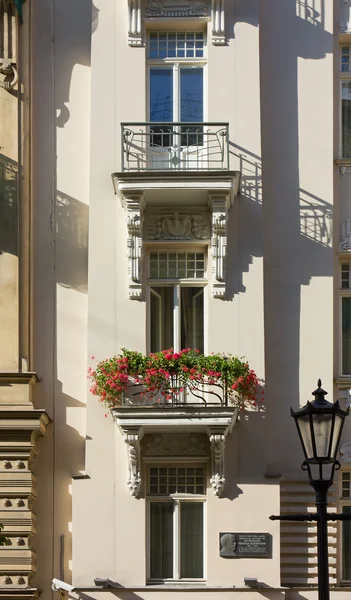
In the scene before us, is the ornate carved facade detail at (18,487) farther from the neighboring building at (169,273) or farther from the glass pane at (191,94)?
the glass pane at (191,94)

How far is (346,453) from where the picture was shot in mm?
22219

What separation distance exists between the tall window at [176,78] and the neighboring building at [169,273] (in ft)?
0.13

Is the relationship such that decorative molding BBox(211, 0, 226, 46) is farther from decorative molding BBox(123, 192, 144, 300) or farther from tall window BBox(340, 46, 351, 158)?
A: decorative molding BBox(123, 192, 144, 300)

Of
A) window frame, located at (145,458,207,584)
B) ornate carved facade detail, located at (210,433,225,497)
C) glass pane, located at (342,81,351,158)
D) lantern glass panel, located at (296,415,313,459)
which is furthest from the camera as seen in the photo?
glass pane, located at (342,81,351,158)

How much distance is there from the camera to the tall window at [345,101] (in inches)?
933

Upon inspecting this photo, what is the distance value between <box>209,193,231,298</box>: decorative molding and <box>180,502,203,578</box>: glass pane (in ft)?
12.8

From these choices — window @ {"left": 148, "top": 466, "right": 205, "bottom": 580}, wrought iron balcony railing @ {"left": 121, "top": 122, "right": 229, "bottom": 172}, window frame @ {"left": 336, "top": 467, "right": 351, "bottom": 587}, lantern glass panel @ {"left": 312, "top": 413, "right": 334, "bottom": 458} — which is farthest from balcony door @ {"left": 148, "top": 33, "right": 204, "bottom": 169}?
lantern glass panel @ {"left": 312, "top": 413, "right": 334, "bottom": 458}

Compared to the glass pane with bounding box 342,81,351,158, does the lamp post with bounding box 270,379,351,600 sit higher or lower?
lower

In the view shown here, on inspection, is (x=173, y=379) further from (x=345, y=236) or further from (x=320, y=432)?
(x=320, y=432)

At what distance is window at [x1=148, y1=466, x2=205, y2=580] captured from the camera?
21609 millimetres

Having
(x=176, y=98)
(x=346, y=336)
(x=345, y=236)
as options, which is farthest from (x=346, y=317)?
(x=176, y=98)

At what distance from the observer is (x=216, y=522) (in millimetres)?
21344

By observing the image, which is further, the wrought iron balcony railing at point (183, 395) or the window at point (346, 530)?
the window at point (346, 530)

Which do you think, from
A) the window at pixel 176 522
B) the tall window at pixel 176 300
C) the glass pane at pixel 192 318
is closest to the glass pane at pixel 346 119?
the tall window at pixel 176 300
